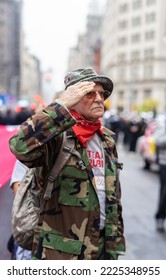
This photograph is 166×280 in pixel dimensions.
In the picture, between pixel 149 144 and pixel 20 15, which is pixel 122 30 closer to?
pixel 20 15

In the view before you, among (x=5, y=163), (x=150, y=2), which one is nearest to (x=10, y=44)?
(x=150, y=2)

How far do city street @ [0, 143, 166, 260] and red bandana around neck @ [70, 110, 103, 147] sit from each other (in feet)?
3.02

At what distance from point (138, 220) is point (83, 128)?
5293 mm

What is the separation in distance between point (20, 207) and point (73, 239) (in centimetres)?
33

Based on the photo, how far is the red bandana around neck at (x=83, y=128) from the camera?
8.30ft

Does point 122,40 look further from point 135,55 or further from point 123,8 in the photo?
point 123,8

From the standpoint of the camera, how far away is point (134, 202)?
30.2ft

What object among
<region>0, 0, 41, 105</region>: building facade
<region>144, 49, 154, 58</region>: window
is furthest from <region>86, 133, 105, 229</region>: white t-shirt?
<region>0, 0, 41, 105</region>: building facade

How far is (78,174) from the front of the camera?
2.46 m

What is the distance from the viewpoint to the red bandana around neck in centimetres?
253

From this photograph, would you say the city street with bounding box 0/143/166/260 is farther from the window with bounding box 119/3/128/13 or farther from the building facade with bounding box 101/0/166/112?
the window with bounding box 119/3/128/13
